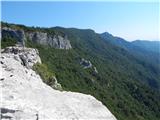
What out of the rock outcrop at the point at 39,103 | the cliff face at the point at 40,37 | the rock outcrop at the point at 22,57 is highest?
the rock outcrop at the point at 39,103

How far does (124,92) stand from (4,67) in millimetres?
156565

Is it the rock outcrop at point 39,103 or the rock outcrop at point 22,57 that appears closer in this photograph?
the rock outcrop at point 39,103

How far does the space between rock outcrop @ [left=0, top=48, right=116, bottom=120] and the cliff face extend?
383 ft

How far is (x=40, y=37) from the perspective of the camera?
161500 mm

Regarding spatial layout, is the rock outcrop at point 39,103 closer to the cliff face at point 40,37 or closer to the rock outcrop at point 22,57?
the rock outcrop at point 22,57

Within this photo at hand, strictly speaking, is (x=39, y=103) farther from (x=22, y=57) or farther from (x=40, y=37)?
(x=40, y=37)

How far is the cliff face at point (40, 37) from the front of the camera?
133 meters

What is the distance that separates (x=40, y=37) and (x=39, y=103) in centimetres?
15303

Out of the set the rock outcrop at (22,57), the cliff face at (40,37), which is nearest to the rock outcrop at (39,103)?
the rock outcrop at (22,57)

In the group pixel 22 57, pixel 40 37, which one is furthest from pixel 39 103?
pixel 40 37

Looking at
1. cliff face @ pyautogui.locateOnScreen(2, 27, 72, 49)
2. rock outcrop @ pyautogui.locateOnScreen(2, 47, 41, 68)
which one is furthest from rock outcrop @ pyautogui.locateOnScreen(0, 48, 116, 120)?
cliff face @ pyautogui.locateOnScreen(2, 27, 72, 49)

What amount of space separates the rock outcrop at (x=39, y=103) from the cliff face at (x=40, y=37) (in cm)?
11669

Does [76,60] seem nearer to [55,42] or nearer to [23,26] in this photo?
[55,42]

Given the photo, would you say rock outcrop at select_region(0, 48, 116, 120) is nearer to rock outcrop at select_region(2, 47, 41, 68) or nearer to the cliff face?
rock outcrop at select_region(2, 47, 41, 68)
